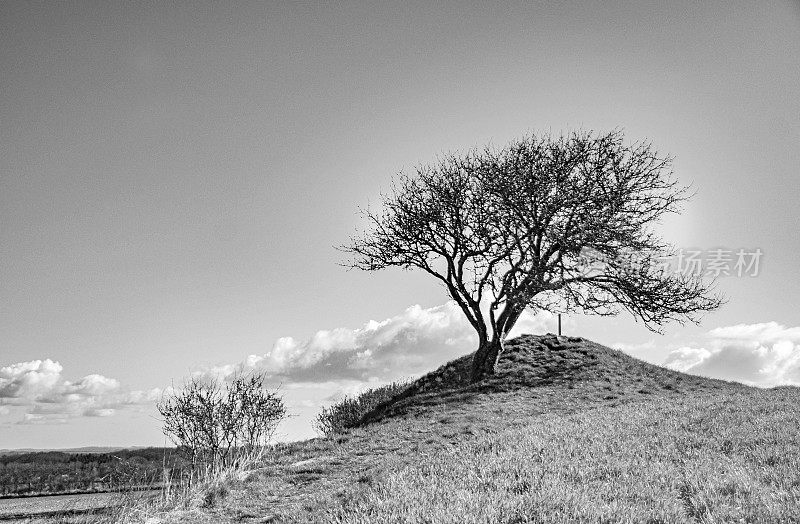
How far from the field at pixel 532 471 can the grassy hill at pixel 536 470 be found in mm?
29

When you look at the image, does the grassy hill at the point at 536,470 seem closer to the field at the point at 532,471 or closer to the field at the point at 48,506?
the field at the point at 532,471

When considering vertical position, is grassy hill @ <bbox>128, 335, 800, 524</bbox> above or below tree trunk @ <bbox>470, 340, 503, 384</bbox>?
below

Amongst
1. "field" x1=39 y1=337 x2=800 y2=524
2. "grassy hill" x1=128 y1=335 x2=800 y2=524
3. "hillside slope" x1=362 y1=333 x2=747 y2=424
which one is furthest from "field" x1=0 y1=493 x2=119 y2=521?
"hillside slope" x1=362 y1=333 x2=747 y2=424

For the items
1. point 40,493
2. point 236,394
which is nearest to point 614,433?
point 236,394

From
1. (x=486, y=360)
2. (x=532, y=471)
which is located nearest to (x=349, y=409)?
(x=486, y=360)

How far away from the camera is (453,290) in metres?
28.2

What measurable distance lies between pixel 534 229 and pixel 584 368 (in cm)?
740

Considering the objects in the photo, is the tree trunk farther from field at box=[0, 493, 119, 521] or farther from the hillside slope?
field at box=[0, 493, 119, 521]

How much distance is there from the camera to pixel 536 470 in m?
8.59

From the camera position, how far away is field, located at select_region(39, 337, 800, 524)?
23.1 feet

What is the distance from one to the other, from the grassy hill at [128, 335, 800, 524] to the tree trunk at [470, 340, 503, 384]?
521cm

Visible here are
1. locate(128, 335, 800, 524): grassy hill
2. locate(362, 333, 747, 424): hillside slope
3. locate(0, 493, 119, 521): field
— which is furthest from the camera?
locate(362, 333, 747, 424): hillside slope

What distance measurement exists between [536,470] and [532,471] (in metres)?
0.06

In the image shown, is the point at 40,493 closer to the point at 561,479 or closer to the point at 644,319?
the point at 561,479
